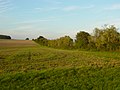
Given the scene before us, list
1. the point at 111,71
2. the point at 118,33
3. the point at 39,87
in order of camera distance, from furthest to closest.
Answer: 1. the point at 118,33
2. the point at 111,71
3. the point at 39,87

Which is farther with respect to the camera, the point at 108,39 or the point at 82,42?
the point at 82,42

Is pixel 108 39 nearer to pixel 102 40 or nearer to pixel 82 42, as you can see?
pixel 102 40

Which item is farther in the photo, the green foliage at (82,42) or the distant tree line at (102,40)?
the green foliage at (82,42)

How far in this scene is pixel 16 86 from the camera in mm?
14766

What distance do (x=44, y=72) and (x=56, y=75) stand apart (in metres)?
1.22

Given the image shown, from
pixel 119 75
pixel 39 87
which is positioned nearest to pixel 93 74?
pixel 119 75

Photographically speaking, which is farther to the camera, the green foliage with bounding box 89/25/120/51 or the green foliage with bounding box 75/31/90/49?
the green foliage with bounding box 75/31/90/49

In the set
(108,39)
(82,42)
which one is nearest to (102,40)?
(108,39)

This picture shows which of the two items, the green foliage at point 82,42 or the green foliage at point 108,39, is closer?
the green foliage at point 108,39

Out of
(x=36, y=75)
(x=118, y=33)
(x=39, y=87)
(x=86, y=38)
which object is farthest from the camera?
(x=86, y=38)

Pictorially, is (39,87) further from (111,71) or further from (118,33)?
(118,33)

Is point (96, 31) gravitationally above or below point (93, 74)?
above

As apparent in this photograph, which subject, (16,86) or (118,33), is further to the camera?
(118,33)

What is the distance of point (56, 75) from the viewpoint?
57.0 ft
